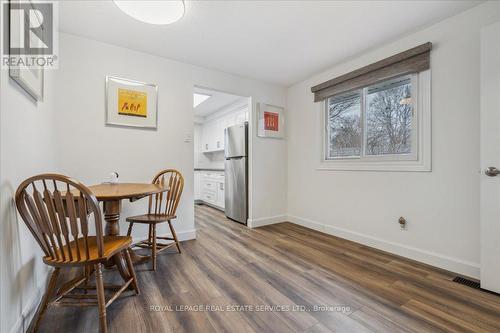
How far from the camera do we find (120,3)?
1.50 metres

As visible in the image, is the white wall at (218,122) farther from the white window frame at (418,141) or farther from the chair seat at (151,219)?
the white window frame at (418,141)

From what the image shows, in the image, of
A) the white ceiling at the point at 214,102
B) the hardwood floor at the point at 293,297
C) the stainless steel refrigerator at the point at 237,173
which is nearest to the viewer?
the hardwood floor at the point at 293,297

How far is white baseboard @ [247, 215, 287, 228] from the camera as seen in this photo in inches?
132

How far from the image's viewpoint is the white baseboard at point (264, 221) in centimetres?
335

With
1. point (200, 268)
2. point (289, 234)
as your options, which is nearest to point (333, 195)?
point (289, 234)

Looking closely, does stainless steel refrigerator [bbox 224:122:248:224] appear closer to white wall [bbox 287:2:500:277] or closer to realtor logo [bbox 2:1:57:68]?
white wall [bbox 287:2:500:277]

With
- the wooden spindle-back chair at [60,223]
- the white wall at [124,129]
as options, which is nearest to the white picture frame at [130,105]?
the white wall at [124,129]

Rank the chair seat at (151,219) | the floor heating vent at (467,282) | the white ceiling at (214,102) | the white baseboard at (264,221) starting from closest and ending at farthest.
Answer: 1. the floor heating vent at (467,282)
2. the chair seat at (151,219)
3. the white baseboard at (264,221)
4. the white ceiling at (214,102)

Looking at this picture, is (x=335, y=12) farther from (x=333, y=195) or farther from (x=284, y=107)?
(x=333, y=195)

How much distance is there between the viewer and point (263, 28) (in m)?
2.11

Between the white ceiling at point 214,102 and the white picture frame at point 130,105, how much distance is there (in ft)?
4.13

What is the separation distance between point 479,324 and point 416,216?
104 cm

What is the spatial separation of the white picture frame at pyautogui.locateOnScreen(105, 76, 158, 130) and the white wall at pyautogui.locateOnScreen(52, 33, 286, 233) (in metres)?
0.06

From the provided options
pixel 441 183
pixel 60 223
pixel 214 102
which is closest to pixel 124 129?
Answer: pixel 60 223
